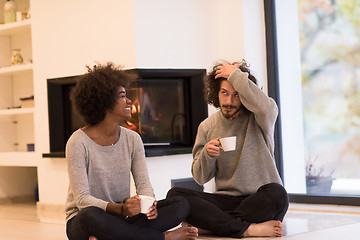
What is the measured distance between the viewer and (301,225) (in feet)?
11.5

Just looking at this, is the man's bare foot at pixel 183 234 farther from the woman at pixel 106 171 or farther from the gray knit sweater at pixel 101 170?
the gray knit sweater at pixel 101 170

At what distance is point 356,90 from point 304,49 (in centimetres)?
58

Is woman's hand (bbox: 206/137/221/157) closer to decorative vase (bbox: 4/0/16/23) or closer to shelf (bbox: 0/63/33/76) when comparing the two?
shelf (bbox: 0/63/33/76)

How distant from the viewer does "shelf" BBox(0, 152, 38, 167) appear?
504cm

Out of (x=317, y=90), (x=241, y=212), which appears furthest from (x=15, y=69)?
(x=241, y=212)

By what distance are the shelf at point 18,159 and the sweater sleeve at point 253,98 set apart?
2.51 m

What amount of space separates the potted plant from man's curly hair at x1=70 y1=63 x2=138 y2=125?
2.29 metres

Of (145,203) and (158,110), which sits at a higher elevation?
(158,110)

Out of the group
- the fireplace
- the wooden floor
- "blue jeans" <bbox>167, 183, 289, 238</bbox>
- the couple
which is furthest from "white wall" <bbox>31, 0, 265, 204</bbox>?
"blue jeans" <bbox>167, 183, 289, 238</bbox>

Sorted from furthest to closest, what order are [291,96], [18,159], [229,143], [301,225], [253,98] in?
[18,159] → [291,96] → [301,225] → [253,98] → [229,143]

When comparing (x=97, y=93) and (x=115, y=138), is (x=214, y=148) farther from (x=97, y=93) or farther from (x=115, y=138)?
(x=97, y=93)

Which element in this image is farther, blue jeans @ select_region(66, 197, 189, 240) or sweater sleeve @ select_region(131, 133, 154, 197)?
sweater sleeve @ select_region(131, 133, 154, 197)


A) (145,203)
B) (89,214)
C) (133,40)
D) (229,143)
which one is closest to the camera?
(145,203)

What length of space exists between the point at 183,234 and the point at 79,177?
2.00 ft
